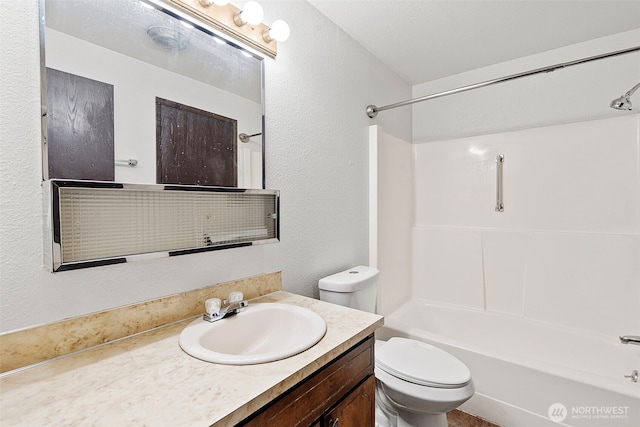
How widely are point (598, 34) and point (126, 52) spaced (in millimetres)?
2827

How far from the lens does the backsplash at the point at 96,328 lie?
76 centimetres

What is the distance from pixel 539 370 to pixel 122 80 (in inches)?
88.1

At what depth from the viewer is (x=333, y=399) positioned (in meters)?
0.90

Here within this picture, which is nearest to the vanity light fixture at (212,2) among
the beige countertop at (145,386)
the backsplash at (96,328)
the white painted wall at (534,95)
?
the backsplash at (96,328)

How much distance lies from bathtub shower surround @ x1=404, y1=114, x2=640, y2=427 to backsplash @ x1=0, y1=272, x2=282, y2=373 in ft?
4.69

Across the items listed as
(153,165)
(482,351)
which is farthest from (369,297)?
(153,165)

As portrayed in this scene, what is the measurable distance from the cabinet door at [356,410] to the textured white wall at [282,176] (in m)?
0.60

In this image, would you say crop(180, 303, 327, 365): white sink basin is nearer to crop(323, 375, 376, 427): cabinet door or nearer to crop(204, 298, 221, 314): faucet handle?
crop(204, 298, 221, 314): faucet handle

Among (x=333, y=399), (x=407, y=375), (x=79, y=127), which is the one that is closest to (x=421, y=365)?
(x=407, y=375)

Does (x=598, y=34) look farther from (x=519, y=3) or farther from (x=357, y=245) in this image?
(x=357, y=245)

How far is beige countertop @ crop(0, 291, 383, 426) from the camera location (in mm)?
594

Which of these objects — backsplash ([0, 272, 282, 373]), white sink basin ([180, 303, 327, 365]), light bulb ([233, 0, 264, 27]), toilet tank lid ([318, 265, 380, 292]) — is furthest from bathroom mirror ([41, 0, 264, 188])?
toilet tank lid ([318, 265, 380, 292])

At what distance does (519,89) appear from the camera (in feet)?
7.96

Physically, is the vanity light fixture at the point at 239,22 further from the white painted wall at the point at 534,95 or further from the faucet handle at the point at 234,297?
the white painted wall at the point at 534,95
